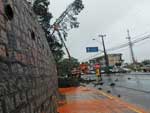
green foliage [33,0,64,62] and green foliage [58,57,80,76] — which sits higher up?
green foliage [33,0,64,62]

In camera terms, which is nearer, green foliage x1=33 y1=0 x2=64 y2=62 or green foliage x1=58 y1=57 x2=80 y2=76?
green foliage x1=33 y1=0 x2=64 y2=62

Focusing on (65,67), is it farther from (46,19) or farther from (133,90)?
(133,90)

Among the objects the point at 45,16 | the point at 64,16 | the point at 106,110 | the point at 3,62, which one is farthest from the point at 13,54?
the point at 64,16

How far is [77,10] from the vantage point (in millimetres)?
53781

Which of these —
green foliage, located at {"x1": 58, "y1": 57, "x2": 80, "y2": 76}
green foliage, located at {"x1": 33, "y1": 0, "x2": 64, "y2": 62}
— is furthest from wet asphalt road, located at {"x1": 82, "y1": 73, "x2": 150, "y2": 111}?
green foliage, located at {"x1": 58, "y1": 57, "x2": 80, "y2": 76}

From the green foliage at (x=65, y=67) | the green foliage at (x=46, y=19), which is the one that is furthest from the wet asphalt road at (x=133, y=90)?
the green foliage at (x=65, y=67)

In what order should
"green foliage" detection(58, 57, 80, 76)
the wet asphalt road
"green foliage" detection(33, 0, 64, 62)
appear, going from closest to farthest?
1. the wet asphalt road
2. "green foliage" detection(33, 0, 64, 62)
3. "green foliage" detection(58, 57, 80, 76)

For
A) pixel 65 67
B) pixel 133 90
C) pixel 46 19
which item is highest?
pixel 46 19

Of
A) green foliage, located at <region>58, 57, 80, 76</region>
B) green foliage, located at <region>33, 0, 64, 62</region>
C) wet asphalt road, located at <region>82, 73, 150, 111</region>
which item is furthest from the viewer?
green foliage, located at <region>58, 57, 80, 76</region>

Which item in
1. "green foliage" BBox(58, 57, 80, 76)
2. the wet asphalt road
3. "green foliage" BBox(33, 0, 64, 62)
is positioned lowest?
the wet asphalt road

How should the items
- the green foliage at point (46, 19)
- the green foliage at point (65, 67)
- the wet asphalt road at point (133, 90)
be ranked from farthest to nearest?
the green foliage at point (65, 67) < the green foliage at point (46, 19) < the wet asphalt road at point (133, 90)

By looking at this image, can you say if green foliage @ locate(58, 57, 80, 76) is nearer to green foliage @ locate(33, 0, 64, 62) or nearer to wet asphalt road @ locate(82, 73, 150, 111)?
green foliage @ locate(33, 0, 64, 62)

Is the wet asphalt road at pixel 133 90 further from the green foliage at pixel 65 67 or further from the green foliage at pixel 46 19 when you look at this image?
the green foliage at pixel 65 67

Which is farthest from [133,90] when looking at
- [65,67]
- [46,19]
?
[65,67]
